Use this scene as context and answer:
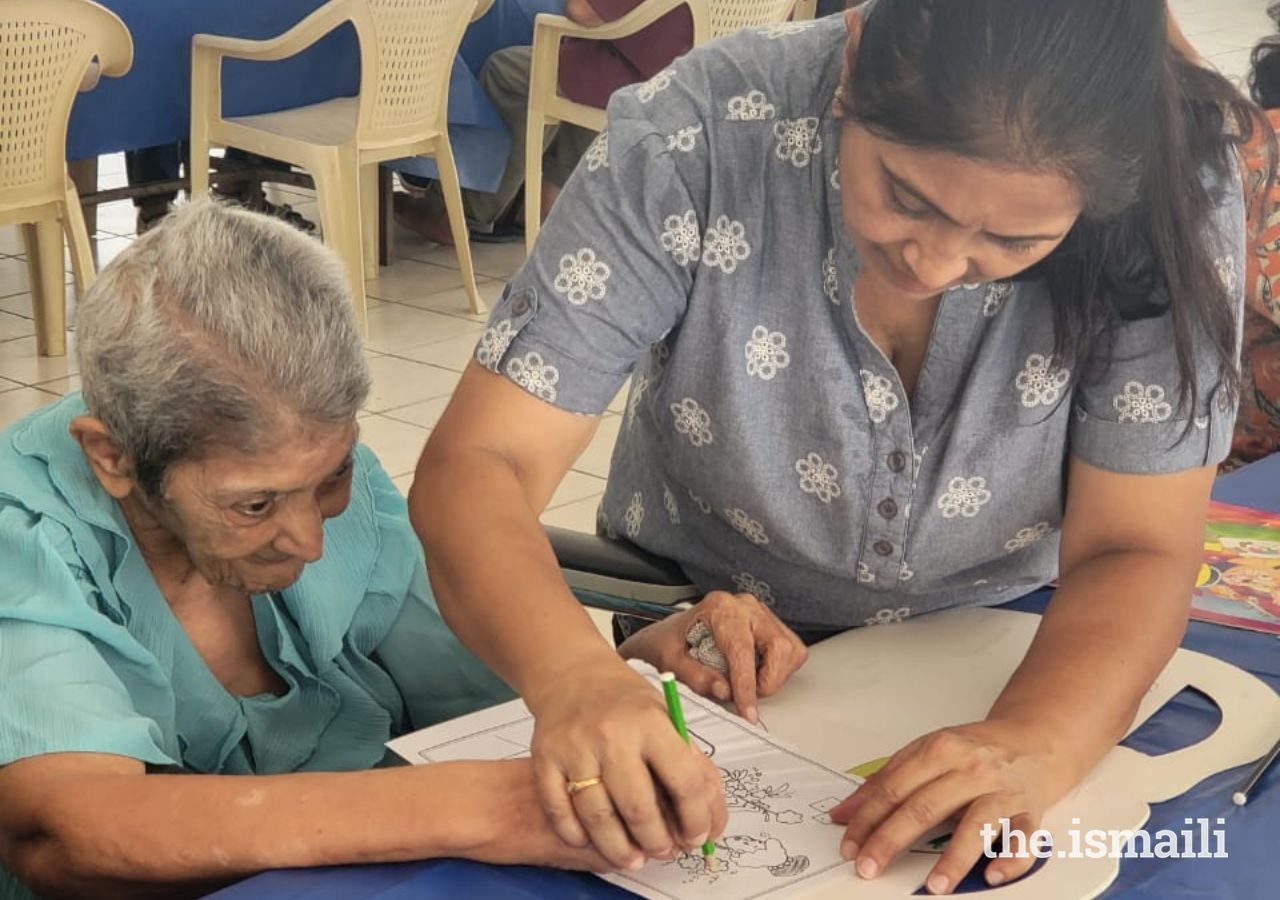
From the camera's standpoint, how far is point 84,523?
1.38 metres

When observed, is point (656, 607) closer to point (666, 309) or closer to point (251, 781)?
point (666, 309)

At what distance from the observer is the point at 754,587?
1639 millimetres

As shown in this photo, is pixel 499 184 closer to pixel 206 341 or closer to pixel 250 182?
pixel 250 182

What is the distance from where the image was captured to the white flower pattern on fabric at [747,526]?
1.56 meters

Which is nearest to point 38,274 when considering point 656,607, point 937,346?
point 656,607

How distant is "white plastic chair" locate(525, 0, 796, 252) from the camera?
209 inches

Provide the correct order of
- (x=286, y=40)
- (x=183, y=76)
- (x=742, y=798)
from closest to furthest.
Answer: (x=742, y=798)
(x=286, y=40)
(x=183, y=76)

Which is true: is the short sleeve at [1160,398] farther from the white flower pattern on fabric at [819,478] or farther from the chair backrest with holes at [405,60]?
the chair backrest with holes at [405,60]

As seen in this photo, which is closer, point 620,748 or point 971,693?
point 620,748

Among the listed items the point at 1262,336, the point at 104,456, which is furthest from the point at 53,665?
the point at 1262,336

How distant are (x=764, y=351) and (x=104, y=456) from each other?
0.58 m

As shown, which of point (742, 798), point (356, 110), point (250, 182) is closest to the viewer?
point (742, 798)

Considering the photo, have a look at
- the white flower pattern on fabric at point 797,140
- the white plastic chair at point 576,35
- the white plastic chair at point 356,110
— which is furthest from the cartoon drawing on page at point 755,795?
the white plastic chair at point 576,35

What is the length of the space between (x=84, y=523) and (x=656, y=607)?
0.58 metres
